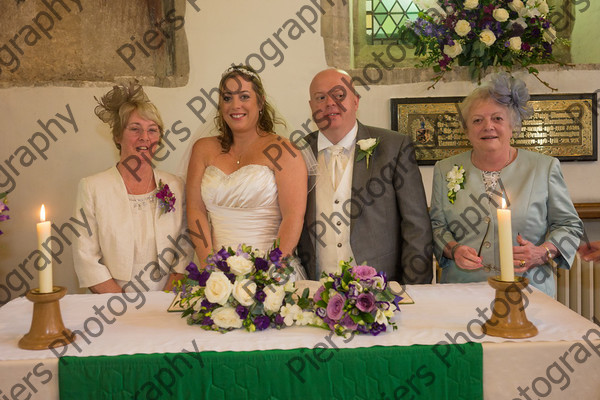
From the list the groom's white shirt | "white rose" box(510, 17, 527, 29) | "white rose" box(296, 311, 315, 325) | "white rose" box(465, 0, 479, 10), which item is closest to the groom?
the groom's white shirt

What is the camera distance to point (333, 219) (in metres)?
3.01

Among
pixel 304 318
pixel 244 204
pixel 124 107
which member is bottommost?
pixel 304 318

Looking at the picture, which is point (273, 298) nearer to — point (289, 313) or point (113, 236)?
point (289, 313)

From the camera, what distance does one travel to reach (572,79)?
427 cm

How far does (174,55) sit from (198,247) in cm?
204

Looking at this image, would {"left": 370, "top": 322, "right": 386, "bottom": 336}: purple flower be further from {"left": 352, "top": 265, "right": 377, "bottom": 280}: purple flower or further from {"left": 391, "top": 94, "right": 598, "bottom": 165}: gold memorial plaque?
{"left": 391, "top": 94, "right": 598, "bottom": 165}: gold memorial plaque

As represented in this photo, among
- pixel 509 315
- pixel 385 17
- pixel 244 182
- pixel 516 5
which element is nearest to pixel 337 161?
pixel 244 182

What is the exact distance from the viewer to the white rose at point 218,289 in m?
1.89

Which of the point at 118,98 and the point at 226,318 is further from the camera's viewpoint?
the point at 118,98

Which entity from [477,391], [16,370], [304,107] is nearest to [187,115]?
[304,107]

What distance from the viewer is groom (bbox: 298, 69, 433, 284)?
294cm

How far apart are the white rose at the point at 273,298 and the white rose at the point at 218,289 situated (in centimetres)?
13

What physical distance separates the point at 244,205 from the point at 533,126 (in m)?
2.46

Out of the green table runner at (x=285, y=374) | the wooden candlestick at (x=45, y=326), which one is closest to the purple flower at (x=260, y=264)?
the green table runner at (x=285, y=374)
